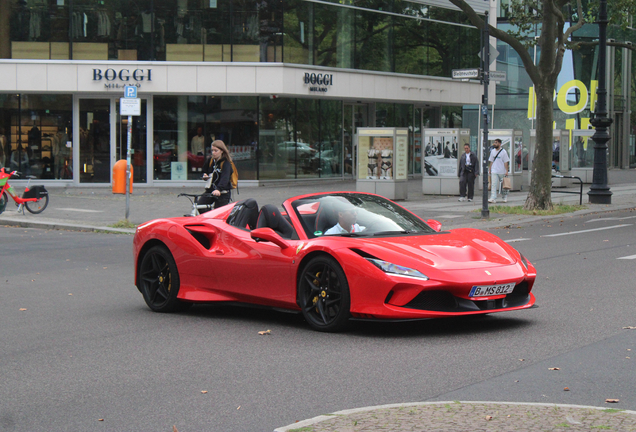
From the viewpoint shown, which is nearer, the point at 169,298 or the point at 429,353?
the point at 429,353

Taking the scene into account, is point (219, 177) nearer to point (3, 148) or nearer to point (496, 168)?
point (496, 168)

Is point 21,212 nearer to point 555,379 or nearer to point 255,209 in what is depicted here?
point 255,209

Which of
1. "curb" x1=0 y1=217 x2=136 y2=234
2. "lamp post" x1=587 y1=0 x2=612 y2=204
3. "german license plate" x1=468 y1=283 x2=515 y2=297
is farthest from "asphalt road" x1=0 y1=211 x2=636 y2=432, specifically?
"lamp post" x1=587 y1=0 x2=612 y2=204

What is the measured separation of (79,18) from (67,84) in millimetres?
2433

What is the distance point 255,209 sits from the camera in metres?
8.69

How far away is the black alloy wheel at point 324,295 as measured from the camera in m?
7.40

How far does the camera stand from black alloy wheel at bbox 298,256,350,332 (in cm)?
740

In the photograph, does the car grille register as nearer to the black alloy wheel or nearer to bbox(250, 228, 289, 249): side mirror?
the black alloy wheel

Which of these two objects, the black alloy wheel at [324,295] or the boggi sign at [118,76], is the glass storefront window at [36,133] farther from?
the black alloy wheel at [324,295]

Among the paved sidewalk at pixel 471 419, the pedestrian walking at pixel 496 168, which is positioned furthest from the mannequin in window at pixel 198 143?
the paved sidewalk at pixel 471 419

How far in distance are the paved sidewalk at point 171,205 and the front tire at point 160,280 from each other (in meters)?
9.54

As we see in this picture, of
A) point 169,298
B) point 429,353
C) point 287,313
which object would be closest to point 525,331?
point 429,353

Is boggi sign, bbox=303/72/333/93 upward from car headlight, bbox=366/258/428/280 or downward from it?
upward

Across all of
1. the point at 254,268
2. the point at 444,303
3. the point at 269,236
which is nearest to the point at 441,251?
the point at 444,303
